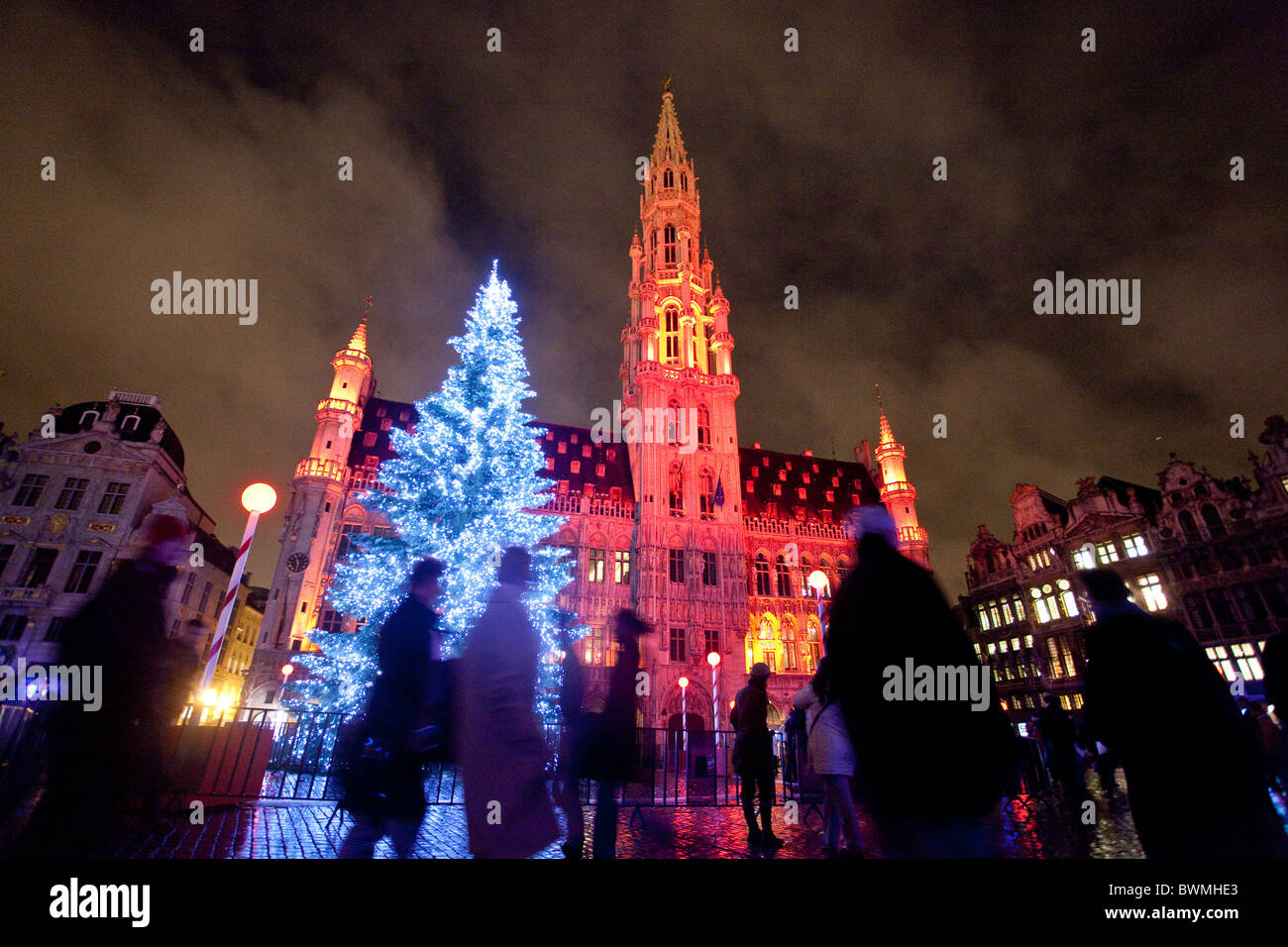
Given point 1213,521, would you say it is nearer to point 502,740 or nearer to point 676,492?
point 676,492

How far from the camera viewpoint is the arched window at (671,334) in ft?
119

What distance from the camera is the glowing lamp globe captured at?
9.62 meters

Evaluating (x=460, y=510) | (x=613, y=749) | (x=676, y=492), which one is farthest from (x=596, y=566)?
(x=613, y=749)

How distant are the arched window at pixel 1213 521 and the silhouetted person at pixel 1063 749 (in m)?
28.5

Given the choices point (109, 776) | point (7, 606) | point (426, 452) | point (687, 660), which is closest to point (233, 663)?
point (7, 606)

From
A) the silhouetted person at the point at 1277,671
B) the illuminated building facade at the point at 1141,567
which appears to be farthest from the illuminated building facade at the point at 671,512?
the silhouetted person at the point at 1277,671

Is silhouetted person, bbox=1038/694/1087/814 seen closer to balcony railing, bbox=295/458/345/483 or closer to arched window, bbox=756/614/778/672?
arched window, bbox=756/614/778/672

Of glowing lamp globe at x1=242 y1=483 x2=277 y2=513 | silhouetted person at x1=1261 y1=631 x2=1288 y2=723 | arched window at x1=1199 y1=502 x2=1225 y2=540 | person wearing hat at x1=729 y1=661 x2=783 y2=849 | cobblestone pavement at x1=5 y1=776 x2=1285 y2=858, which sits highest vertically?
arched window at x1=1199 y1=502 x2=1225 y2=540

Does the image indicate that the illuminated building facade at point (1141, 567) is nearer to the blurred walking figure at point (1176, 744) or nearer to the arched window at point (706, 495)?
the arched window at point (706, 495)

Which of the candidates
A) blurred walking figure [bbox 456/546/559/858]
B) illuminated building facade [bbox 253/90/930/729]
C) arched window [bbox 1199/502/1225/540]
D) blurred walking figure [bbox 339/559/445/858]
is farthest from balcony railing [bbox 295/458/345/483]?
arched window [bbox 1199/502/1225/540]

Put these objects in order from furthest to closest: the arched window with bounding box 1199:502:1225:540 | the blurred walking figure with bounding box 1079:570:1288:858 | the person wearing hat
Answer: the arched window with bounding box 1199:502:1225:540 → the person wearing hat → the blurred walking figure with bounding box 1079:570:1288:858

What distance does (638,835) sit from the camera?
6.62m

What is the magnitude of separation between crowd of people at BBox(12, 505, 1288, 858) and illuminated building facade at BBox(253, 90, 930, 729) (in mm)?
17515
